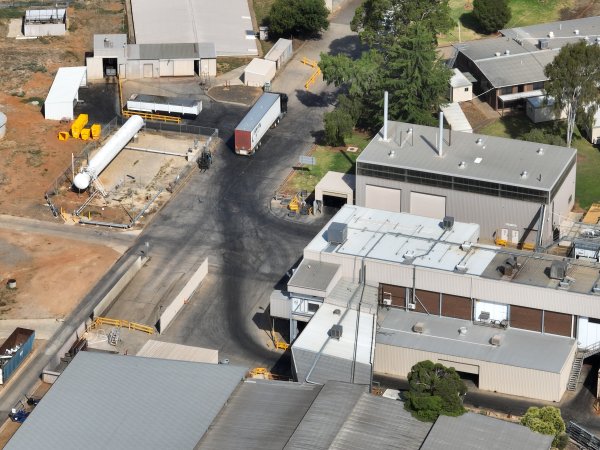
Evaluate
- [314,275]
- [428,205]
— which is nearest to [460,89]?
[428,205]

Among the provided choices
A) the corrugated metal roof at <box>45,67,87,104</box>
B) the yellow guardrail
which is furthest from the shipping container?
the corrugated metal roof at <box>45,67,87,104</box>

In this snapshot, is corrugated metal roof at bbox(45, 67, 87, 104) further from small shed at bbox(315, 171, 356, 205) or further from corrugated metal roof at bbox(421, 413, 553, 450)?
corrugated metal roof at bbox(421, 413, 553, 450)

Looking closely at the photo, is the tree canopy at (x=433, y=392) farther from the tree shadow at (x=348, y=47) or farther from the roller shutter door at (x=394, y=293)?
the tree shadow at (x=348, y=47)

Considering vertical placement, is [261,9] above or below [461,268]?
below

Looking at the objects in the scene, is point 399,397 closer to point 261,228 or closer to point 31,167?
point 261,228

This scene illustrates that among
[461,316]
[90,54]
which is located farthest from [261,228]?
[90,54]

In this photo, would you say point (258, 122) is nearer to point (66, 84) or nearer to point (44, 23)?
point (66, 84)
